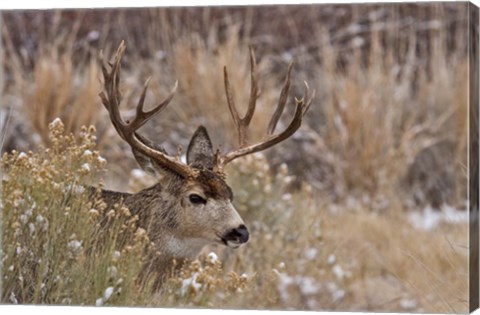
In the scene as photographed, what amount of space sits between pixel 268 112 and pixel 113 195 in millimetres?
2435

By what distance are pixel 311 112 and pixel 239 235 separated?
3178 mm

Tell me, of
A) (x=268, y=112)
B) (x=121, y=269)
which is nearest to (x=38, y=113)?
(x=268, y=112)

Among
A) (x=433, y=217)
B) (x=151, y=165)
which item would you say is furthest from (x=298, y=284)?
(x=151, y=165)

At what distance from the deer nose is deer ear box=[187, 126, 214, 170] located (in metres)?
0.43

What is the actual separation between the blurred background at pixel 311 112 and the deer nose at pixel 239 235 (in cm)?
151

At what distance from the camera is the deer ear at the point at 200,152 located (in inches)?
322

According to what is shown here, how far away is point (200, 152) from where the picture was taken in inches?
325

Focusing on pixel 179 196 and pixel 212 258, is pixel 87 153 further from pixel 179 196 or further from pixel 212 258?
pixel 212 258

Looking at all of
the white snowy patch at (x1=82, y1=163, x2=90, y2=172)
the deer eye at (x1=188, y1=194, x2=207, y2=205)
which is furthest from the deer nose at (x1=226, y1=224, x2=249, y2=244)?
the white snowy patch at (x1=82, y1=163, x2=90, y2=172)

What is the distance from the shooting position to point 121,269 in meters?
7.95

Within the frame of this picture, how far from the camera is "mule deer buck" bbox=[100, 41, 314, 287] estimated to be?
26.0 ft

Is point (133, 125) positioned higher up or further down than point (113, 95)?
further down

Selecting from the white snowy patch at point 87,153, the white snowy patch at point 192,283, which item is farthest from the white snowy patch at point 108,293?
the white snowy patch at point 87,153

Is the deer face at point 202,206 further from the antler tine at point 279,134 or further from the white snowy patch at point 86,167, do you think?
the white snowy patch at point 86,167
